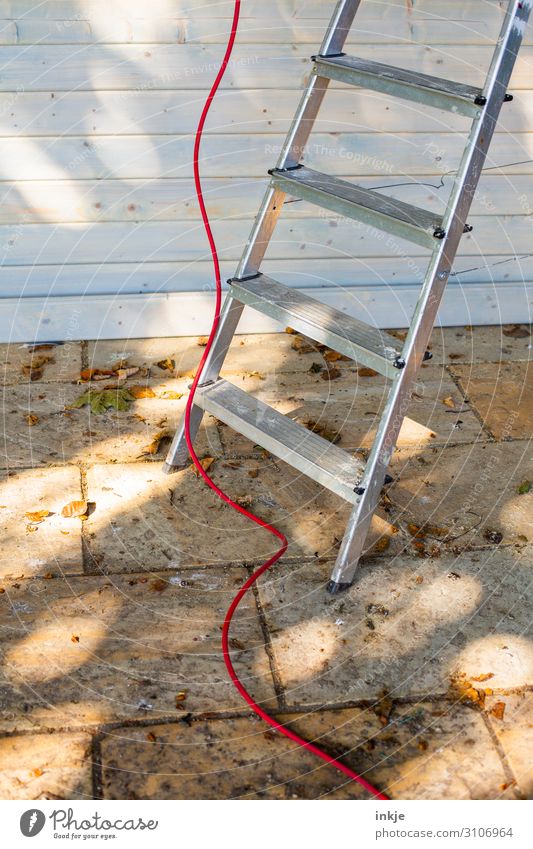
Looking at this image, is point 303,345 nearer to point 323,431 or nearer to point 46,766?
point 323,431

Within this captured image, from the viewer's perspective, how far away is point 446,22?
3639 mm

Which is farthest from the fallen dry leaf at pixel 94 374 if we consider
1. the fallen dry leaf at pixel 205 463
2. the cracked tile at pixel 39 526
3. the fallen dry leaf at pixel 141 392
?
the fallen dry leaf at pixel 205 463

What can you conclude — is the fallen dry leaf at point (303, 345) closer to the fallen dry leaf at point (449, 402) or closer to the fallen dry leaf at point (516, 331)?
the fallen dry leaf at point (449, 402)

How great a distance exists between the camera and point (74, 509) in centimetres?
294

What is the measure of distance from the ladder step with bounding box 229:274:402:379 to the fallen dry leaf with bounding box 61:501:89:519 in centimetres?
78

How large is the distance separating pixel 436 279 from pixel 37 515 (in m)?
1.35

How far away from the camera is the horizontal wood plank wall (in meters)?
3.50

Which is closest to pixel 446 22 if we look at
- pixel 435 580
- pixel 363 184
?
pixel 363 184

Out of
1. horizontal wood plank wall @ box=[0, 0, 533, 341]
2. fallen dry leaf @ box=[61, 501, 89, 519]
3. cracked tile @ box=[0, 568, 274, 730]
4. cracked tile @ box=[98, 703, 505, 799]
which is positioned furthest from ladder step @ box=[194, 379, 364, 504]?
horizontal wood plank wall @ box=[0, 0, 533, 341]

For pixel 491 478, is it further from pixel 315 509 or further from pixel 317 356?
pixel 317 356

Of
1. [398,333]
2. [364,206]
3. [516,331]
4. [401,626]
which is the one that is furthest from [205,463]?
[516,331]
